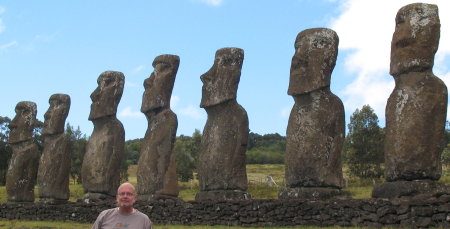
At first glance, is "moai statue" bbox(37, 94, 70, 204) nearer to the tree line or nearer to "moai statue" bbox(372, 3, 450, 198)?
"moai statue" bbox(372, 3, 450, 198)

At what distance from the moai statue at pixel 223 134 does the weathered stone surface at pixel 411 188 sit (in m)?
4.18

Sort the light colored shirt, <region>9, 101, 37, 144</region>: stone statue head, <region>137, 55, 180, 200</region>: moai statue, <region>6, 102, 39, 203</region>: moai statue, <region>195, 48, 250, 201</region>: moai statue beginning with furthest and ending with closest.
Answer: <region>9, 101, 37, 144</region>: stone statue head < <region>6, 102, 39, 203</region>: moai statue < <region>137, 55, 180, 200</region>: moai statue < <region>195, 48, 250, 201</region>: moai statue < the light colored shirt

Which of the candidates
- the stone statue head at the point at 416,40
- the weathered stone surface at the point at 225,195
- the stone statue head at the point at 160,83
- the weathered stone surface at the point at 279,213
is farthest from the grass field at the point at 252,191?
the stone statue head at the point at 416,40

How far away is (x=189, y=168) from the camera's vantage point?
50406mm

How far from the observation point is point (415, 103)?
1211cm

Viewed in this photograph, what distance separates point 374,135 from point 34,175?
27.6 m

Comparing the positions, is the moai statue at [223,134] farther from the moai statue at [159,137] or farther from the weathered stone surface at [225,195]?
the moai statue at [159,137]

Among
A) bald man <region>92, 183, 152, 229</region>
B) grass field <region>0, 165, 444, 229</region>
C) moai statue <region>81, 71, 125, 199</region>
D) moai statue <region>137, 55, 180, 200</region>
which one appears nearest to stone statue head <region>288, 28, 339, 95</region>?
grass field <region>0, 165, 444, 229</region>

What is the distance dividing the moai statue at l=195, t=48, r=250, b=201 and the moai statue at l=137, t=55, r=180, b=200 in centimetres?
155

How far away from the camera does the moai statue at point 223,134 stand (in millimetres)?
15430

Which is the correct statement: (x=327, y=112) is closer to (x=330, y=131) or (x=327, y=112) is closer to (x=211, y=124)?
(x=330, y=131)

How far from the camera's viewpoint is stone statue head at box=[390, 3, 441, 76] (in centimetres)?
1227

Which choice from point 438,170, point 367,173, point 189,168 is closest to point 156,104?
point 438,170

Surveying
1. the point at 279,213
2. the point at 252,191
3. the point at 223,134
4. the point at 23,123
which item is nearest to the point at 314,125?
the point at 279,213
